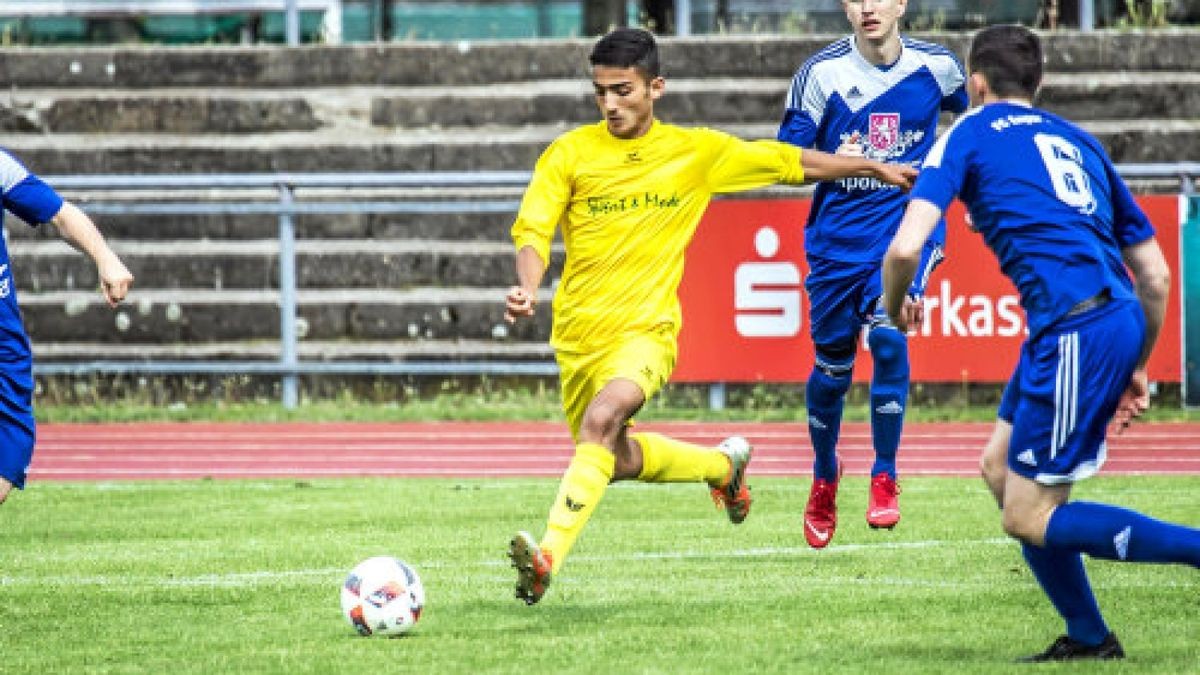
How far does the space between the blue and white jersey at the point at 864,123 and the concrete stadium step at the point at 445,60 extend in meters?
10.5

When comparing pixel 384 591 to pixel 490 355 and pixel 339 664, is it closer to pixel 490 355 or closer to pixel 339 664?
pixel 339 664

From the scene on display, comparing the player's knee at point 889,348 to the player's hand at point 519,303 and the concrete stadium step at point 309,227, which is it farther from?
the concrete stadium step at point 309,227

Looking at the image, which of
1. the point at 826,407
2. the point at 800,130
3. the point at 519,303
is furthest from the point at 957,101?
the point at 519,303

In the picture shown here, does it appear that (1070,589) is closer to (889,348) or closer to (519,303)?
(519,303)

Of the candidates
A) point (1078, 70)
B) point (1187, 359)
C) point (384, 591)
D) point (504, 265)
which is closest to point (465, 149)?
point (504, 265)

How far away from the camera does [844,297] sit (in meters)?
10.0

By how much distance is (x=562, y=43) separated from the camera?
21.2 metres

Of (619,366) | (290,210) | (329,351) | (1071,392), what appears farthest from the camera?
(329,351)

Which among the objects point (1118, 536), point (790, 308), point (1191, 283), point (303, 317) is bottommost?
point (303, 317)

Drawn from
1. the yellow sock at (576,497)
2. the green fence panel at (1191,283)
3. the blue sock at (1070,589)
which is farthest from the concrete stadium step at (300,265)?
the blue sock at (1070,589)

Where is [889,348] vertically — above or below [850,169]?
below

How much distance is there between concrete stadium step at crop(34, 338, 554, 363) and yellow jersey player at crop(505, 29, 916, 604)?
32.1 feet

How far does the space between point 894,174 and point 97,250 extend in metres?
2.90

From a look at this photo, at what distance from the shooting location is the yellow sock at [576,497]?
25.5ft
